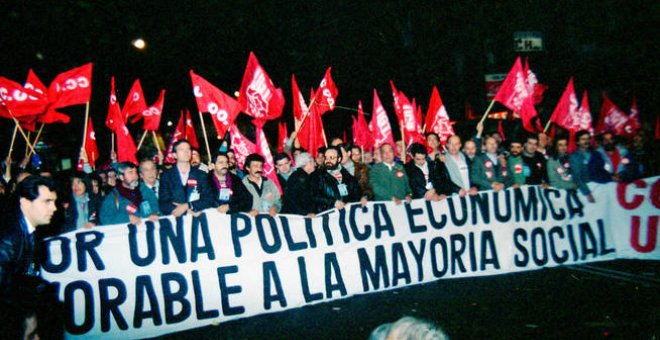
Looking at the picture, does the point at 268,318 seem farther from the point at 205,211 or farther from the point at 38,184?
the point at 38,184

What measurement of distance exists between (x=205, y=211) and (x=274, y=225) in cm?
73

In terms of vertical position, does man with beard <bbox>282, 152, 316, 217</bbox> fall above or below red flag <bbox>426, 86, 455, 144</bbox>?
below

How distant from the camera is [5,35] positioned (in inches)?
481

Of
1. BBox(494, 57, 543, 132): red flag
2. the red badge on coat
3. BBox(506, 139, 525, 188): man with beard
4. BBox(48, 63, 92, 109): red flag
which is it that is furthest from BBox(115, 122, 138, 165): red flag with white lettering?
BBox(494, 57, 543, 132): red flag

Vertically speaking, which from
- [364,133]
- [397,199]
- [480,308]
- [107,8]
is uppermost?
[107,8]

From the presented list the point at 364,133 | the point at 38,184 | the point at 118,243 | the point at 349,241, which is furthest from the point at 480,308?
the point at 364,133

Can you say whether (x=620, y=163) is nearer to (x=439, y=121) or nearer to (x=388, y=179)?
(x=439, y=121)

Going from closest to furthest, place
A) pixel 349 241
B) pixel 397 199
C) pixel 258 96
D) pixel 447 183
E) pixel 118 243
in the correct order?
pixel 118 243 < pixel 349 241 < pixel 397 199 < pixel 447 183 < pixel 258 96

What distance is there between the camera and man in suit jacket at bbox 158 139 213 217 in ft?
17.3

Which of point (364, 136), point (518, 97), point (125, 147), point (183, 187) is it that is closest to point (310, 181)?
point (183, 187)

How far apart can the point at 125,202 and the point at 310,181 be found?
2.12 meters

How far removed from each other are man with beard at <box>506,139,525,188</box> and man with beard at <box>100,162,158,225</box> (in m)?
4.73

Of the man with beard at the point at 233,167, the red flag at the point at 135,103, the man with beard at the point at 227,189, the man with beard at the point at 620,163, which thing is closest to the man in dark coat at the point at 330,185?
the man with beard at the point at 227,189

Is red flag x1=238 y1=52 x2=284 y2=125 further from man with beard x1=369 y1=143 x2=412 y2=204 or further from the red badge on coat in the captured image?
the red badge on coat
